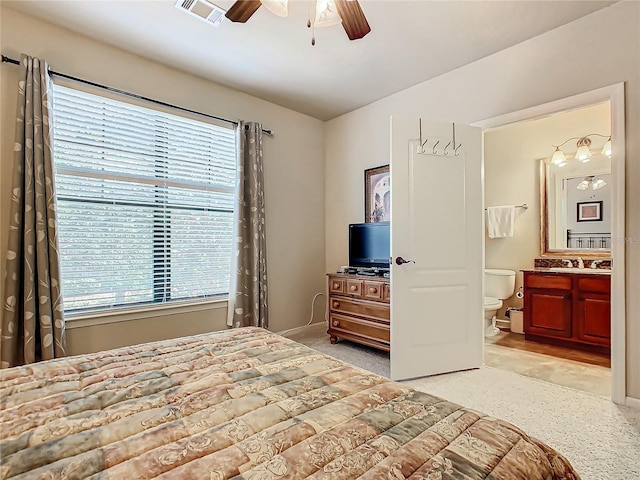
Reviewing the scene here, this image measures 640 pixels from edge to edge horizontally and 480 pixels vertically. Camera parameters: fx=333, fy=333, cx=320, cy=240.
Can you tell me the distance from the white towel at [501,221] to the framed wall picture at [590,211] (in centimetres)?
70

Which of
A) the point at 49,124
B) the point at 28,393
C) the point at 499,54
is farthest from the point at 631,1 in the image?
the point at 49,124

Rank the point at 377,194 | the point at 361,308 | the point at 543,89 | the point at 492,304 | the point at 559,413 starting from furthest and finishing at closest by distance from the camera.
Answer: the point at 492,304 → the point at 377,194 → the point at 361,308 → the point at 543,89 → the point at 559,413

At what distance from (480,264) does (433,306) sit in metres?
0.61

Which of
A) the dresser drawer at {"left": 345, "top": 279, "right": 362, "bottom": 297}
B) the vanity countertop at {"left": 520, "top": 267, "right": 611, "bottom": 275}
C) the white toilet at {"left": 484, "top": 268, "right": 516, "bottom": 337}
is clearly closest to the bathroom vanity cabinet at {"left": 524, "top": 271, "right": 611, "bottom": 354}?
the vanity countertop at {"left": 520, "top": 267, "right": 611, "bottom": 275}

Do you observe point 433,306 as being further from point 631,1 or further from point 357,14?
point 631,1

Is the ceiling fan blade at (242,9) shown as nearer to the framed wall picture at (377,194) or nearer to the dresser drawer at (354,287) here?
the framed wall picture at (377,194)

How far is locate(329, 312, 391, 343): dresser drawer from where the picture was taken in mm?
3222

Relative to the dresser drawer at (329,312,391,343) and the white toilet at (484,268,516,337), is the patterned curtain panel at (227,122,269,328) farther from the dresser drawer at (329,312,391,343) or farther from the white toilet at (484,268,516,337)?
the white toilet at (484,268,516,337)

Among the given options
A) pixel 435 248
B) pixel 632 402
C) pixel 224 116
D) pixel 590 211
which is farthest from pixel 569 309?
pixel 224 116

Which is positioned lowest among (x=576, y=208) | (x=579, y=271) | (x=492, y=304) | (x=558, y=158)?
(x=492, y=304)

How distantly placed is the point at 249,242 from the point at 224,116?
1.36 meters

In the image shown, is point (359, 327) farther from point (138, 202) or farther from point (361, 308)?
point (138, 202)

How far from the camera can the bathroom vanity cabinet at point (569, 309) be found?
10.9 feet

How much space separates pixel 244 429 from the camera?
896 mm
